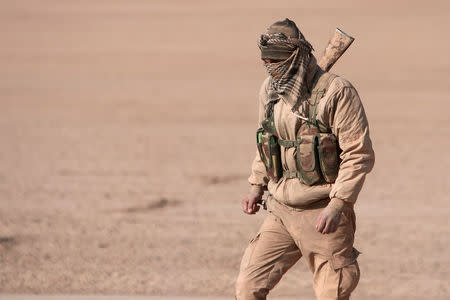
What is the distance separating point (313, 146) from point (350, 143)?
17 cm

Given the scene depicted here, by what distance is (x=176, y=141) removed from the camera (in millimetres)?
13680

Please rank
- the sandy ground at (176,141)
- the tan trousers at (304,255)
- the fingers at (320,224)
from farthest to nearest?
the sandy ground at (176,141)
the tan trousers at (304,255)
the fingers at (320,224)

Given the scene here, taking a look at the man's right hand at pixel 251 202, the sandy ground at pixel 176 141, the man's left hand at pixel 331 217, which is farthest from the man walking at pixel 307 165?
the sandy ground at pixel 176 141

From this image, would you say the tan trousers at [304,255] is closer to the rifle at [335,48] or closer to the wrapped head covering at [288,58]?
the wrapped head covering at [288,58]

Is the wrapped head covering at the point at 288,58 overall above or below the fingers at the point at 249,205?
above

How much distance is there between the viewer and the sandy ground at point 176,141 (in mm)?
7406

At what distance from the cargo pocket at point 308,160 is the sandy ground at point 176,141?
2554 millimetres

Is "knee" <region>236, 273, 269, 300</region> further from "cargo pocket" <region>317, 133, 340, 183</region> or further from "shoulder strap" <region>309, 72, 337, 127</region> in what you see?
"shoulder strap" <region>309, 72, 337, 127</region>

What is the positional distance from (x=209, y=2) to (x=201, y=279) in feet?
73.5

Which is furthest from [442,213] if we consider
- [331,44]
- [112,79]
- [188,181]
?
[112,79]

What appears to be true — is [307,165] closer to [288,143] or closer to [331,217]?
[288,143]

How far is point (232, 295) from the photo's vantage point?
6582 mm

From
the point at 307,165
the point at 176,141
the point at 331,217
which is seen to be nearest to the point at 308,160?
the point at 307,165

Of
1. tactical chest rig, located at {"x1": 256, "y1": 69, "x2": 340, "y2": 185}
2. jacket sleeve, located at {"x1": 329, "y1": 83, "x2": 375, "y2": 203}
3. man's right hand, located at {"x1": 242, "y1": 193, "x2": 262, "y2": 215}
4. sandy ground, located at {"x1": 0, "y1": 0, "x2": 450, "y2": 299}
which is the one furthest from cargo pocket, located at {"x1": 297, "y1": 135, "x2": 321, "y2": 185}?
sandy ground, located at {"x1": 0, "y1": 0, "x2": 450, "y2": 299}
